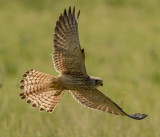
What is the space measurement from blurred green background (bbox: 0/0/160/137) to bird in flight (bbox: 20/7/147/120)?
23 centimetres

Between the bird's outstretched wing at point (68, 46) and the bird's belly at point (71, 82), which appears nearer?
the bird's outstretched wing at point (68, 46)

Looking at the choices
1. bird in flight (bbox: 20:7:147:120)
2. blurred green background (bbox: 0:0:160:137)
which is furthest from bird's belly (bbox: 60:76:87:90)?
blurred green background (bbox: 0:0:160:137)

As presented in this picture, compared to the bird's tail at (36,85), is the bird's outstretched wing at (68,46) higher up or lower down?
higher up

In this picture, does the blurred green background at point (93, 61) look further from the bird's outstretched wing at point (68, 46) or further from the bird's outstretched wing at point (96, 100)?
the bird's outstretched wing at point (68, 46)

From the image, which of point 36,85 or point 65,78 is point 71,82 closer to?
point 65,78

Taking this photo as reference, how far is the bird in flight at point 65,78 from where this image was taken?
679 centimetres

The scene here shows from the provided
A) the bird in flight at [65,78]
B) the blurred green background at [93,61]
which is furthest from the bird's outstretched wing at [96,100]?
the blurred green background at [93,61]

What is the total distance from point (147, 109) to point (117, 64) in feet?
12.5

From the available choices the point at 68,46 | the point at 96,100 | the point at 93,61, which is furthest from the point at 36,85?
the point at 93,61

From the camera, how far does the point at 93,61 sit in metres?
13.1

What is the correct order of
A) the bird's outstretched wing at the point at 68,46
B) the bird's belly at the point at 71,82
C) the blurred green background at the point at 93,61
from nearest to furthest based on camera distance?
the bird's outstretched wing at the point at 68,46, the bird's belly at the point at 71,82, the blurred green background at the point at 93,61

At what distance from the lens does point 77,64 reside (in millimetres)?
6984

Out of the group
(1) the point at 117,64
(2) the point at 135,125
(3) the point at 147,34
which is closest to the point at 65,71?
(2) the point at 135,125

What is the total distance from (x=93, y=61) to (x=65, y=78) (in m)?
5.98
